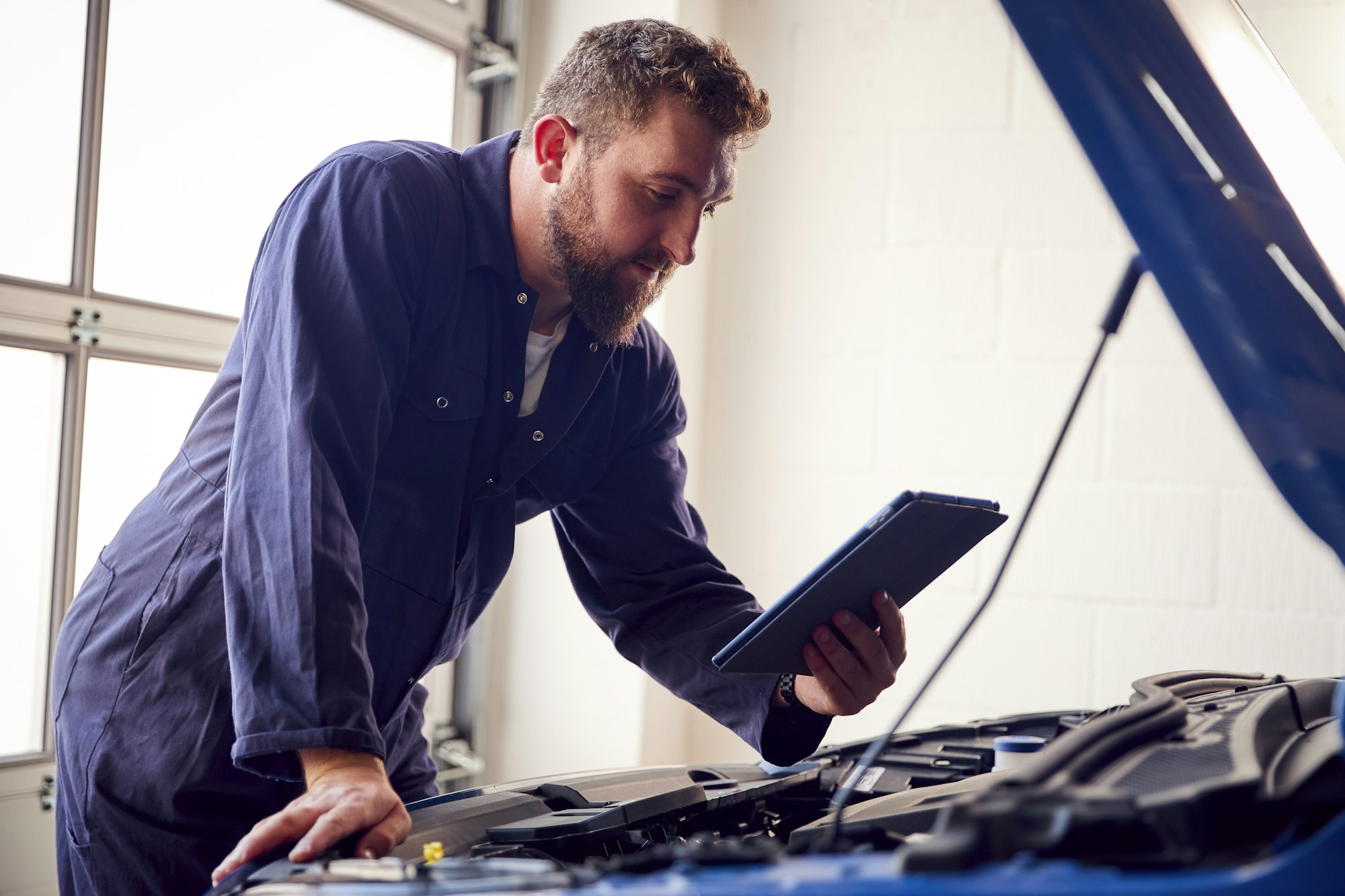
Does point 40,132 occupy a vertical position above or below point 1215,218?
above

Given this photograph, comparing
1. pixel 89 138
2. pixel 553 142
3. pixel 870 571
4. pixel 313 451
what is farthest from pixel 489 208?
pixel 89 138

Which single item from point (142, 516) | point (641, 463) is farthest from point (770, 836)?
point (142, 516)

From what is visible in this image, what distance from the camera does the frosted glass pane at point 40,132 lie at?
1.58 meters

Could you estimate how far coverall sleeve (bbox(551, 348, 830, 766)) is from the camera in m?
1.29

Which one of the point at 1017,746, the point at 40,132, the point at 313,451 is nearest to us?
the point at 313,451

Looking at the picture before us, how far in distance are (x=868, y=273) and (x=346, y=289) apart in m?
1.58

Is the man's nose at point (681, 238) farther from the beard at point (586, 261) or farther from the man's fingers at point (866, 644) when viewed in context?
the man's fingers at point (866, 644)

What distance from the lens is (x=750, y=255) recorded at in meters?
2.49

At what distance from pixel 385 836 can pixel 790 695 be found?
1.87 ft

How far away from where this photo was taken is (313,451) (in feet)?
2.99

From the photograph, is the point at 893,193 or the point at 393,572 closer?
the point at 393,572

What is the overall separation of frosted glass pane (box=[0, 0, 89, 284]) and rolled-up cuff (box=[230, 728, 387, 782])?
42.1 inches

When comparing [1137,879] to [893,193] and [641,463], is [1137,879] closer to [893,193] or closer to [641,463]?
[641,463]

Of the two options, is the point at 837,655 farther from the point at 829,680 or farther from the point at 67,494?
the point at 67,494
